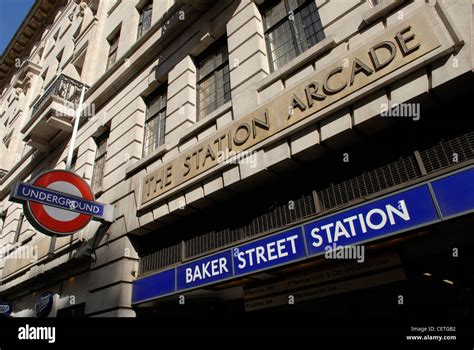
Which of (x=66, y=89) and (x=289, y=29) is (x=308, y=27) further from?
(x=66, y=89)

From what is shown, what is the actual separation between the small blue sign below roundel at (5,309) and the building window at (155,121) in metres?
9.29

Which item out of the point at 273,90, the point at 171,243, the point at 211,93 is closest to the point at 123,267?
the point at 171,243

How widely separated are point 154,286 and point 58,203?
321cm

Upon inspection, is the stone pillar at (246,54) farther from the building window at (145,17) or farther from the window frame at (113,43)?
the window frame at (113,43)

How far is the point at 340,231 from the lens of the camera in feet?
17.2

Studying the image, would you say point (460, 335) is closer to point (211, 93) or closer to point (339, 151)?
point (339, 151)

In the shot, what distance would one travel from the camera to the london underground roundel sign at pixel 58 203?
8156 mm

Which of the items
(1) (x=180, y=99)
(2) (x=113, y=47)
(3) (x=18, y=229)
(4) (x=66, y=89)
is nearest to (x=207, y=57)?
(1) (x=180, y=99)

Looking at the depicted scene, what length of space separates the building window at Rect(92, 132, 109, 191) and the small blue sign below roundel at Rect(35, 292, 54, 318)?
3867 millimetres

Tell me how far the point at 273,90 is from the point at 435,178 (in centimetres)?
362

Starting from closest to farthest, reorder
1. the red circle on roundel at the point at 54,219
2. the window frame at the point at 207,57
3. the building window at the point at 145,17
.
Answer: the red circle on roundel at the point at 54,219
the window frame at the point at 207,57
the building window at the point at 145,17

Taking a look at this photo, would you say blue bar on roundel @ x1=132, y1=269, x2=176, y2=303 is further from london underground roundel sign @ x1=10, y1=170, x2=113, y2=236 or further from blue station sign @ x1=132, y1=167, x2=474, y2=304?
london underground roundel sign @ x1=10, y1=170, x2=113, y2=236
